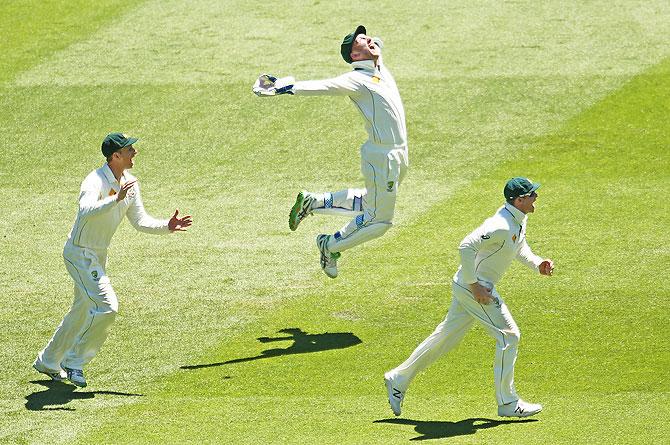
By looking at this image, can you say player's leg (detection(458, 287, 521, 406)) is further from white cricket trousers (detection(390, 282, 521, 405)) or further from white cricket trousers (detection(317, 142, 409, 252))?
white cricket trousers (detection(317, 142, 409, 252))

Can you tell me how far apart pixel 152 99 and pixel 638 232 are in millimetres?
8824

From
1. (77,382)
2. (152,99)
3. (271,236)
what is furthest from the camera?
(152,99)

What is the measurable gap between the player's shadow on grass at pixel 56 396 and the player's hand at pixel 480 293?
3465 millimetres

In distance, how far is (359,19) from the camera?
2466 centimetres

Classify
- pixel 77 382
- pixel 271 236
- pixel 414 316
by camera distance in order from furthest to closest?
pixel 271 236 < pixel 414 316 < pixel 77 382

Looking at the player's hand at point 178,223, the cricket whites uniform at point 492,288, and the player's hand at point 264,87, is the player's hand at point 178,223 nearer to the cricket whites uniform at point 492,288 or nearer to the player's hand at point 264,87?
the player's hand at point 264,87

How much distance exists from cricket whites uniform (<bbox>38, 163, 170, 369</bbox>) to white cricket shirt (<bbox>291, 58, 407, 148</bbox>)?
2604 millimetres

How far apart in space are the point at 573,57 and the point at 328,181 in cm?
594

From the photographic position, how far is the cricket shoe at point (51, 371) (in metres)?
13.1

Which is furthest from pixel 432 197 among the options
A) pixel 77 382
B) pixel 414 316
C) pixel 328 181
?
pixel 77 382

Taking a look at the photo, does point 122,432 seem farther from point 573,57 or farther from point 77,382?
point 573,57

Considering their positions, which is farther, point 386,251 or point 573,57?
point 573,57

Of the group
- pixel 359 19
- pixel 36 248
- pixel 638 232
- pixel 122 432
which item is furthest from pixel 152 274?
pixel 359 19

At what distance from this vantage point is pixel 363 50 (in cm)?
1426
